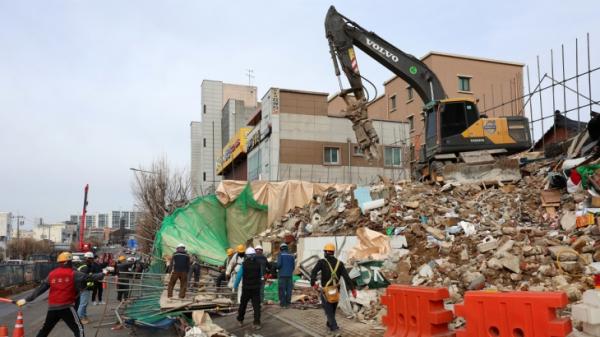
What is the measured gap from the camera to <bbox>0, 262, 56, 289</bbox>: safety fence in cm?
2007

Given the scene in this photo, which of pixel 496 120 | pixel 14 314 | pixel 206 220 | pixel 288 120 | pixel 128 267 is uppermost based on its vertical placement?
pixel 288 120

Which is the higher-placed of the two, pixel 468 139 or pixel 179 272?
pixel 468 139

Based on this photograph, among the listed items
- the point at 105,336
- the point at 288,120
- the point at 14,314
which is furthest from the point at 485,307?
the point at 288,120

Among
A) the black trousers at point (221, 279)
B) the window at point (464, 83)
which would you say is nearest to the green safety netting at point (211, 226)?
the black trousers at point (221, 279)

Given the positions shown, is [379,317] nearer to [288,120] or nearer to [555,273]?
[555,273]

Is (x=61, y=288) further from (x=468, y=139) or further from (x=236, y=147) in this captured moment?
(x=236, y=147)

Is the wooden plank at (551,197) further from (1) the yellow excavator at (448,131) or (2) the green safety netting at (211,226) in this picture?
(2) the green safety netting at (211,226)

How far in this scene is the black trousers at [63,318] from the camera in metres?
7.59

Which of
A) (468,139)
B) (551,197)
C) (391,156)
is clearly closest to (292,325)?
(551,197)

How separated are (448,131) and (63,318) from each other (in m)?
12.5

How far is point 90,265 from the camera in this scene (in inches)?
512

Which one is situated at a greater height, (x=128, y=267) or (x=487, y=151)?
(x=487, y=151)

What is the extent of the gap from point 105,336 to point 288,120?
21.5m

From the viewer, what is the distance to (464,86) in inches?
1355
